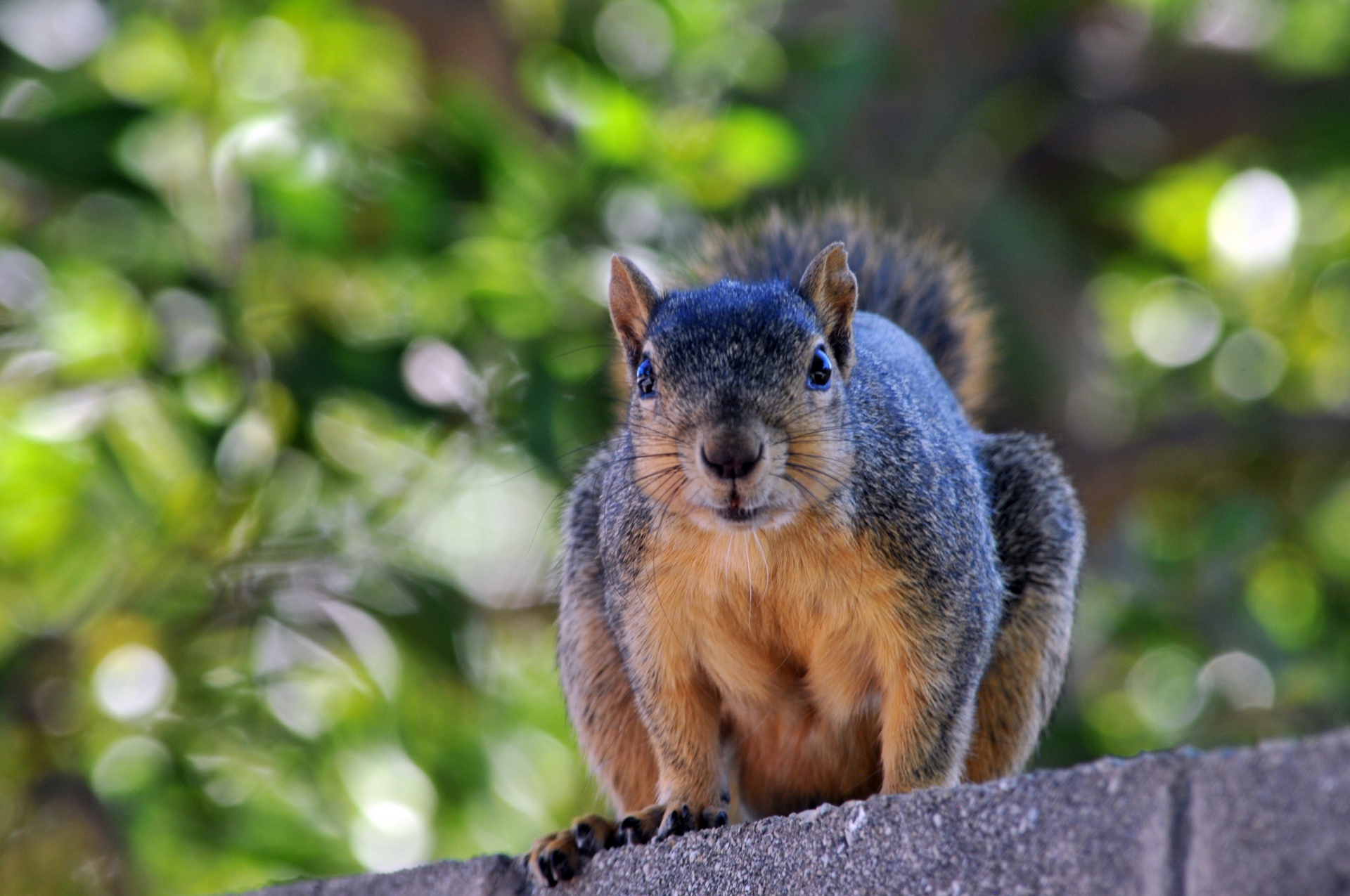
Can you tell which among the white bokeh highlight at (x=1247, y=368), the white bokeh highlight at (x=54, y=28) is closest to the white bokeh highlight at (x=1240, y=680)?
the white bokeh highlight at (x=1247, y=368)

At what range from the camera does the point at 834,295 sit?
5.91 feet

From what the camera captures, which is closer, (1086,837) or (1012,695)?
(1086,837)

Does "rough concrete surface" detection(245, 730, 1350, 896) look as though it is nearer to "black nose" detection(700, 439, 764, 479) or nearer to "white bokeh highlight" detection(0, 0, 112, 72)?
"black nose" detection(700, 439, 764, 479)

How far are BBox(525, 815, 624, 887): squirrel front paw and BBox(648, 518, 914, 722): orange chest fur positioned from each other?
23 cm

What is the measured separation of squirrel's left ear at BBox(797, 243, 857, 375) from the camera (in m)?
1.80

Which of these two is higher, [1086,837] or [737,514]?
[737,514]

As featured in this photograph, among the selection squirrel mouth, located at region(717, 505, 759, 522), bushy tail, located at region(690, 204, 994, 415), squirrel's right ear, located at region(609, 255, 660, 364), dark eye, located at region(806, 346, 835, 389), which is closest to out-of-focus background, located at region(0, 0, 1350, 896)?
bushy tail, located at region(690, 204, 994, 415)

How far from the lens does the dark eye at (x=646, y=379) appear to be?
5.79ft

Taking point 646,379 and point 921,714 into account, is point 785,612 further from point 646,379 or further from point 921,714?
point 646,379

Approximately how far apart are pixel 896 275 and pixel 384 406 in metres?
1.17

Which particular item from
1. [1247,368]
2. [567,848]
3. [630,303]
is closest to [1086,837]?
[567,848]

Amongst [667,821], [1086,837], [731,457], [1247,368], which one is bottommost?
[1086,837]

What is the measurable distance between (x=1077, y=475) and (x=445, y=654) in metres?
1.79

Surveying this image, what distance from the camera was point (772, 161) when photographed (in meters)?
3.32
